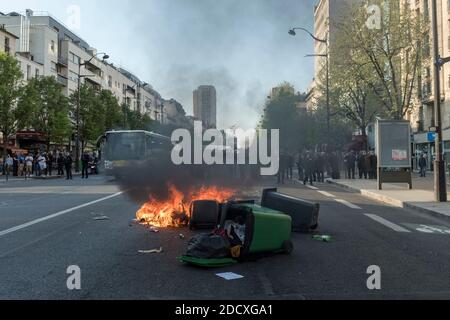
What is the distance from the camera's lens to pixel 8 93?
36844 mm

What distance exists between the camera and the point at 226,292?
4859 millimetres

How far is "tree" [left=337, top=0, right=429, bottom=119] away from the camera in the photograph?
26656mm

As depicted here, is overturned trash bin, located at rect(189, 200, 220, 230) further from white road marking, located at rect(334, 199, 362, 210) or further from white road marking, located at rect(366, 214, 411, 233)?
white road marking, located at rect(334, 199, 362, 210)

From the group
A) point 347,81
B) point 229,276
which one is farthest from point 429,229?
point 347,81

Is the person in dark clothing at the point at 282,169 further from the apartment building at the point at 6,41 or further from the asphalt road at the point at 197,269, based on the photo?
the apartment building at the point at 6,41

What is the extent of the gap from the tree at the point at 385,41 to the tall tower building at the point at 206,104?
1452 centimetres

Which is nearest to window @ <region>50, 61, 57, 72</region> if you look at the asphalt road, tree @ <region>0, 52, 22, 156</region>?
tree @ <region>0, 52, 22, 156</region>

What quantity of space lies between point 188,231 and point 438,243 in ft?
14.4

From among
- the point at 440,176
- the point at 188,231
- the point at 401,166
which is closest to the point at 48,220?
the point at 188,231

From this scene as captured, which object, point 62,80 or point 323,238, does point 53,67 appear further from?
point 323,238

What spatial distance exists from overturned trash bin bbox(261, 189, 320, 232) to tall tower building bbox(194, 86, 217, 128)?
248 inches

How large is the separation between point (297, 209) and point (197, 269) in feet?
11.1

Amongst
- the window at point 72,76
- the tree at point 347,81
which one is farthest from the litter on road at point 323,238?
the window at point 72,76

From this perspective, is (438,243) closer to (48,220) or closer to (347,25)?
(48,220)
